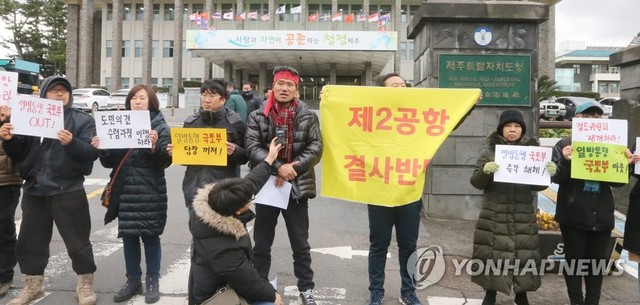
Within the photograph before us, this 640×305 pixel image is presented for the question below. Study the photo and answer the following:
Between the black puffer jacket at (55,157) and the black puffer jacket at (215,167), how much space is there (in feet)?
2.78

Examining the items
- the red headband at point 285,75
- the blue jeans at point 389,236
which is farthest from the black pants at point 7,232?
the blue jeans at point 389,236

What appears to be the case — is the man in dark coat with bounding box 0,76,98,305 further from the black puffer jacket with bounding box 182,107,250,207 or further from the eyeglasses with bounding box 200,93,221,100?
the eyeglasses with bounding box 200,93,221,100

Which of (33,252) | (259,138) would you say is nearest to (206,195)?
(259,138)

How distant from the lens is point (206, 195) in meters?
3.14

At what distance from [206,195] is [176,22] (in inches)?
1934

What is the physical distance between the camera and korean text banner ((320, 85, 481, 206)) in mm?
4270

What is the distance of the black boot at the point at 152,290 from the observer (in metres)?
4.28

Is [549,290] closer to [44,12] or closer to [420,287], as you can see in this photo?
[420,287]

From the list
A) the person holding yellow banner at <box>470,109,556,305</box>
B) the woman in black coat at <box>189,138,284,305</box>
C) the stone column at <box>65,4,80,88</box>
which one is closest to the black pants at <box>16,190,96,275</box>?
the woman in black coat at <box>189,138,284,305</box>

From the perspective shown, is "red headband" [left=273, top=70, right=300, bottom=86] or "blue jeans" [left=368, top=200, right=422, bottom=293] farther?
"blue jeans" [left=368, top=200, right=422, bottom=293]

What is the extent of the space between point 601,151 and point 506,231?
1022 mm

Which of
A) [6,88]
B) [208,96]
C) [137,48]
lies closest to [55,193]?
[6,88]

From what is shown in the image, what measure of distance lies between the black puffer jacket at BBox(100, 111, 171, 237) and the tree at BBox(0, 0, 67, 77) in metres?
64.4

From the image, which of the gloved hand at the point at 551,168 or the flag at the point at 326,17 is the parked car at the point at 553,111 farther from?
the flag at the point at 326,17
